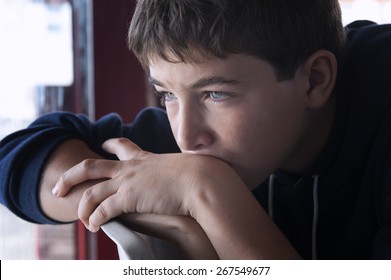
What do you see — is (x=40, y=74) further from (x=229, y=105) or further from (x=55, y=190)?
(x=229, y=105)

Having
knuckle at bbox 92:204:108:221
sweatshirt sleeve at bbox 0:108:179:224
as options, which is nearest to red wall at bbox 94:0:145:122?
sweatshirt sleeve at bbox 0:108:179:224

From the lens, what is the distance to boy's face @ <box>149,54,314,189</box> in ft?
2.50

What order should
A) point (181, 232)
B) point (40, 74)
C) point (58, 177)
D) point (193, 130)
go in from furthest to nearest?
point (40, 74) < point (58, 177) < point (193, 130) < point (181, 232)

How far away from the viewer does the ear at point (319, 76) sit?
0.85 m

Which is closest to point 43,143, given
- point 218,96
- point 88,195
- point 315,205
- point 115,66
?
point 88,195

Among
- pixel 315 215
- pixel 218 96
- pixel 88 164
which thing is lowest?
pixel 315 215

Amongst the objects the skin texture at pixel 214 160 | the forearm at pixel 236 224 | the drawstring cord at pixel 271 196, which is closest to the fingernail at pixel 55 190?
the skin texture at pixel 214 160

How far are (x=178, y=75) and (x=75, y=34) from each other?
0.82 metres

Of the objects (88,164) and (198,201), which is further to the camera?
(88,164)

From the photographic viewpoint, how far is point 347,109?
90 centimetres

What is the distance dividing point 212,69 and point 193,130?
3.5 inches

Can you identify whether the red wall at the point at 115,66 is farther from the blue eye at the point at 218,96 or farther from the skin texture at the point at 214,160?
the blue eye at the point at 218,96

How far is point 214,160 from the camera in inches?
29.1

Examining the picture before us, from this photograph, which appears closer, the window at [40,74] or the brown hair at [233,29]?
the brown hair at [233,29]
